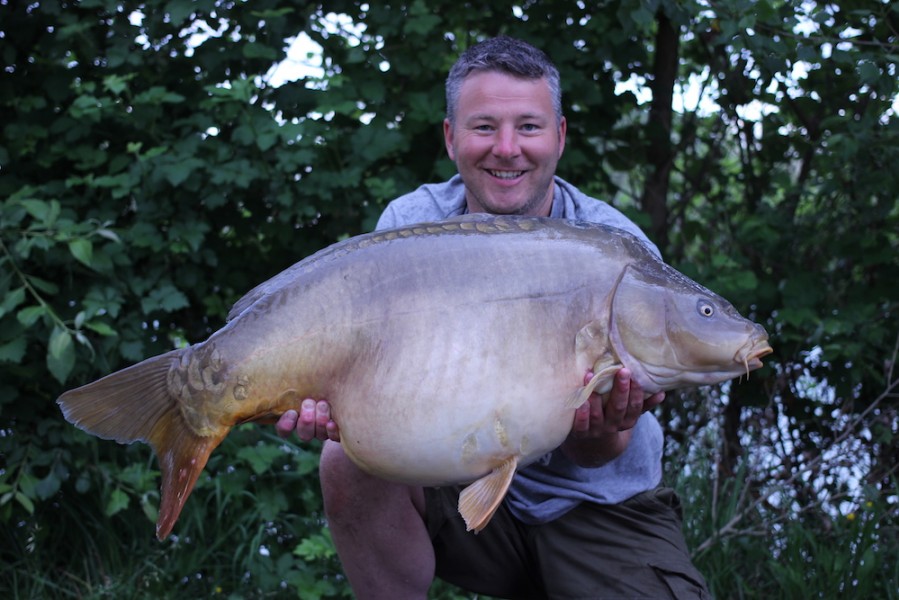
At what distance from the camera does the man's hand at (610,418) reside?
6.00 ft

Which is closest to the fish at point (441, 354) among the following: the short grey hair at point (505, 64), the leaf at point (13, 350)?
the short grey hair at point (505, 64)

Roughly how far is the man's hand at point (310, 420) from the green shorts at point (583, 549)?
1.62 feet

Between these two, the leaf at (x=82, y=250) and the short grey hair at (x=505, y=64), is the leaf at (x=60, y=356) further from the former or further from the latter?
the short grey hair at (x=505, y=64)

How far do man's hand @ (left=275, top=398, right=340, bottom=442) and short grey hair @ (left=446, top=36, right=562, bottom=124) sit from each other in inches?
35.4

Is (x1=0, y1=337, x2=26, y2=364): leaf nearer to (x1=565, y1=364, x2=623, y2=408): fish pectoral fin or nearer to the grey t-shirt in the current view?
the grey t-shirt

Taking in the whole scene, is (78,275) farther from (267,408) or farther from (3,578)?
(267,408)

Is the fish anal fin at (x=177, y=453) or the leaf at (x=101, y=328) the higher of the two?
the fish anal fin at (x=177, y=453)

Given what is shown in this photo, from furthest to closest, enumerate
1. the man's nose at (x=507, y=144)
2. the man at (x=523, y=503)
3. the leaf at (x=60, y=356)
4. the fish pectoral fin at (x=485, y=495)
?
the leaf at (x=60, y=356) < the man's nose at (x=507, y=144) < the man at (x=523, y=503) < the fish pectoral fin at (x=485, y=495)

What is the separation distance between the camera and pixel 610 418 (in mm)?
1900

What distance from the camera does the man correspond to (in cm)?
220

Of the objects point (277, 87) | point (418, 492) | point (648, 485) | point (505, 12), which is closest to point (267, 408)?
point (418, 492)

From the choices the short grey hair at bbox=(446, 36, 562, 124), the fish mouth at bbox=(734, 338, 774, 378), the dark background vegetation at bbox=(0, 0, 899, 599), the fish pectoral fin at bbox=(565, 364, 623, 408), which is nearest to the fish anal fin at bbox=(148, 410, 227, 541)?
the fish pectoral fin at bbox=(565, 364, 623, 408)

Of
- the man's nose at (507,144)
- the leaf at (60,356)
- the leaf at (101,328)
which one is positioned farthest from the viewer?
the leaf at (101,328)

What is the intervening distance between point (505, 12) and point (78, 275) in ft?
5.07
